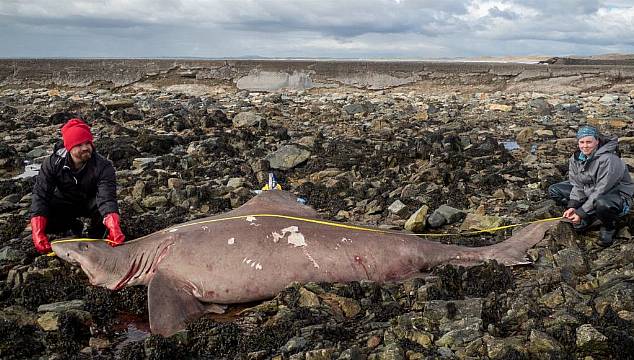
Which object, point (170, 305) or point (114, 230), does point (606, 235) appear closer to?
point (170, 305)

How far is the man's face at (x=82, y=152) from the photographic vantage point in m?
6.46

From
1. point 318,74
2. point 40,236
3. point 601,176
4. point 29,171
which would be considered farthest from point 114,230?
point 318,74

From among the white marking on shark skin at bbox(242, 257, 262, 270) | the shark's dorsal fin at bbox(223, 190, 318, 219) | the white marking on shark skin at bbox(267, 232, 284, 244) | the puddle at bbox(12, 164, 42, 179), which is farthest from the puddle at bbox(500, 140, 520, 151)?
the puddle at bbox(12, 164, 42, 179)

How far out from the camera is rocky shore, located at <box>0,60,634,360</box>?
4586mm

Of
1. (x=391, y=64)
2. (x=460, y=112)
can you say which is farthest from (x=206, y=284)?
(x=391, y=64)

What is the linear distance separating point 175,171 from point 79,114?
762cm

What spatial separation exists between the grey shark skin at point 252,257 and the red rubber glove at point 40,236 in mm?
313

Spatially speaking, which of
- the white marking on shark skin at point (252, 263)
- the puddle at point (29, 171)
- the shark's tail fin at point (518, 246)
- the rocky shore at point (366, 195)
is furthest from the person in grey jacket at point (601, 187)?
the puddle at point (29, 171)

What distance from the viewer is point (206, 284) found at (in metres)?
5.66

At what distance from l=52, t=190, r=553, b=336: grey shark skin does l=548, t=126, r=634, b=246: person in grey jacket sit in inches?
29.9

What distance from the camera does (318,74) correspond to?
22109 millimetres

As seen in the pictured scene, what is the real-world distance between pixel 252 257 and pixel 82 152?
7.81 feet

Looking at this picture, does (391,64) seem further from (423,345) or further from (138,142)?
(423,345)

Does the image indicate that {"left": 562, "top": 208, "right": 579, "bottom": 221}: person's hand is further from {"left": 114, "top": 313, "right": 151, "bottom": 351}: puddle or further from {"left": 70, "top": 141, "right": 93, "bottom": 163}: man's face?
{"left": 70, "top": 141, "right": 93, "bottom": 163}: man's face
